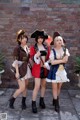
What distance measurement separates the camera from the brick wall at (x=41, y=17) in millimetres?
7348

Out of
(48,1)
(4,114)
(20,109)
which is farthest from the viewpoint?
(48,1)

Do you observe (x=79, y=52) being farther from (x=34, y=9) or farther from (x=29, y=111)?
(x=29, y=111)

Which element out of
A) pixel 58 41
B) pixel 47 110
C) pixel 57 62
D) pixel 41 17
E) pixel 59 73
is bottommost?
pixel 47 110

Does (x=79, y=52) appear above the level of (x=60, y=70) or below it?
below

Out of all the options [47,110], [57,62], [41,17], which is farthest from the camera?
[41,17]

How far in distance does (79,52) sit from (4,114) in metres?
2.98

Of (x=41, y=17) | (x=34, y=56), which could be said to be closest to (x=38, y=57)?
(x=34, y=56)

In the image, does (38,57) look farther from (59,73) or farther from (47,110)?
(47,110)

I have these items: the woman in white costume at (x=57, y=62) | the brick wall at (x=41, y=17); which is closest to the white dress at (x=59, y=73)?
the woman in white costume at (x=57, y=62)

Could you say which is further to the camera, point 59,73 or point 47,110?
point 47,110

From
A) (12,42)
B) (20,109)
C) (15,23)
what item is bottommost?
(20,109)

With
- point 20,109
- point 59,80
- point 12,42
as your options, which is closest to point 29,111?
point 20,109

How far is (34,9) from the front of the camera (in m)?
7.37

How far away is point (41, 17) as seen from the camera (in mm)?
7375
